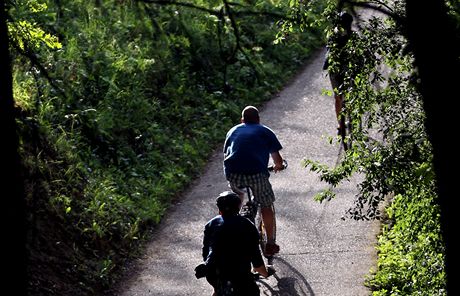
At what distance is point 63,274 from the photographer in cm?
1091

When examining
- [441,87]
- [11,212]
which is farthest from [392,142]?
[11,212]

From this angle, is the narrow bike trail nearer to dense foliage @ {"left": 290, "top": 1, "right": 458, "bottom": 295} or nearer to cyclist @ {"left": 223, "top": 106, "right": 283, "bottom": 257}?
cyclist @ {"left": 223, "top": 106, "right": 283, "bottom": 257}

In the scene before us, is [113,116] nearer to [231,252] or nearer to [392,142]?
[231,252]

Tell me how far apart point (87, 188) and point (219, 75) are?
658cm

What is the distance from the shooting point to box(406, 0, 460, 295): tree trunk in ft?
16.8

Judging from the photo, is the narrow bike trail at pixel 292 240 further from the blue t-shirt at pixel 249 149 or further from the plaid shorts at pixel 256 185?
the blue t-shirt at pixel 249 149

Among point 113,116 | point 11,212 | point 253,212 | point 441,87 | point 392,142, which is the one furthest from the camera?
point 113,116

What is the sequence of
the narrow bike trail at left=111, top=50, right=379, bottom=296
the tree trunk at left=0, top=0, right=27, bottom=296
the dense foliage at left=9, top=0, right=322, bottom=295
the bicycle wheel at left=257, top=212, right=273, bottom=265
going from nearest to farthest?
the tree trunk at left=0, top=0, right=27, bottom=296 < the narrow bike trail at left=111, top=50, right=379, bottom=296 < the dense foliage at left=9, top=0, right=322, bottom=295 < the bicycle wheel at left=257, top=212, right=273, bottom=265

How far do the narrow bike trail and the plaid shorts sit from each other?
3.32 feet

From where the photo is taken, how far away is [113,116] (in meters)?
14.9

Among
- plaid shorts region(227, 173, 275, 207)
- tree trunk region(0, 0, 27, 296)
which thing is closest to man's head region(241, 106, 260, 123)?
plaid shorts region(227, 173, 275, 207)

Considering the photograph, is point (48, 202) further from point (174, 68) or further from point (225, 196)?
point (174, 68)

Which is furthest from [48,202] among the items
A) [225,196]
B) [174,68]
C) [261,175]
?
[174,68]

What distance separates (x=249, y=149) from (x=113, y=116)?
186 inches
